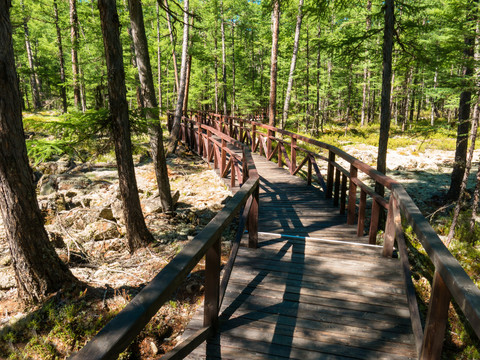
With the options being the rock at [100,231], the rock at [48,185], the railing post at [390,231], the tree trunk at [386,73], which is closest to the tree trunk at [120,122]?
the rock at [100,231]

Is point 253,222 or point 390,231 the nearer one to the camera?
point 390,231

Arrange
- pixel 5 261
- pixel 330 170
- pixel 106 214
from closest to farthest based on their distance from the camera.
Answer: pixel 5 261 → pixel 330 170 → pixel 106 214

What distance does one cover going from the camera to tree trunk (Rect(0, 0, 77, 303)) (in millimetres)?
3508

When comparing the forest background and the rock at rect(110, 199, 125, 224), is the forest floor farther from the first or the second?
the forest background

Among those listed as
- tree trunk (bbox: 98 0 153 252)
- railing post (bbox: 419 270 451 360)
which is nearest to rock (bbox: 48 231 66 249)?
tree trunk (bbox: 98 0 153 252)

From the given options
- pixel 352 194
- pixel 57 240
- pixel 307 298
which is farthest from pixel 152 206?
pixel 307 298

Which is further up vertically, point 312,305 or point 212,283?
point 212,283

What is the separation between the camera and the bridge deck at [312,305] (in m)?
2.40

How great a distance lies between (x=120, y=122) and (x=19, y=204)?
2292 mm

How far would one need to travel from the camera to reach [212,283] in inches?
96.1

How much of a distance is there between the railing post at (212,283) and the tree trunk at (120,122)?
405cm

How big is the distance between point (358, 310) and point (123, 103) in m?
5.09

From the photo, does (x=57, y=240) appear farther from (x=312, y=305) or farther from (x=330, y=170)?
(x=330, y=170)

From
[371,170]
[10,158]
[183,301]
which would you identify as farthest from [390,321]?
[10,158]
